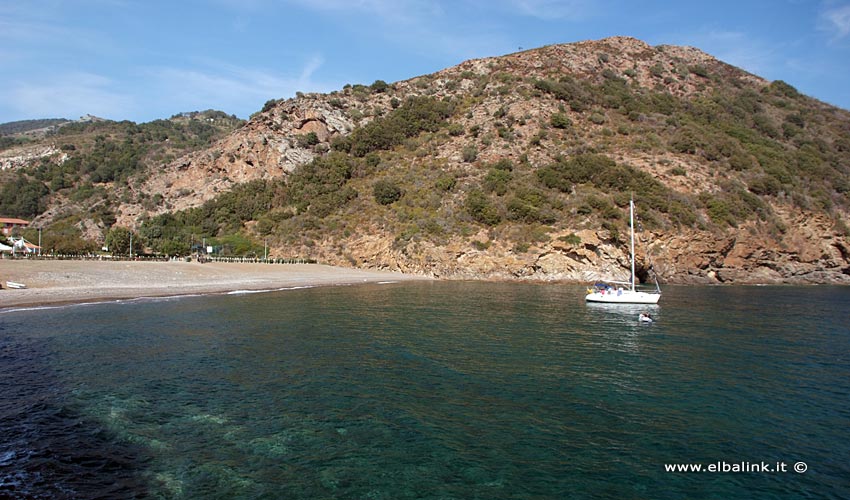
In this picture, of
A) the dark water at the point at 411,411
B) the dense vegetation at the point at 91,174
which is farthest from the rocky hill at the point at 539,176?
the dark water at the point at 411,411

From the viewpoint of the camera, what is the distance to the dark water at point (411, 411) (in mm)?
8273

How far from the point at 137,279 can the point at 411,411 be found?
36.7 m

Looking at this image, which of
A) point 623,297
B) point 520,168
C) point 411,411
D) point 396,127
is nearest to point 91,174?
point 396,127

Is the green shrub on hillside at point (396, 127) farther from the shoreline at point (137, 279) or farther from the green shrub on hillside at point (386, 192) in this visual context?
the shoreline at point (137, 279)

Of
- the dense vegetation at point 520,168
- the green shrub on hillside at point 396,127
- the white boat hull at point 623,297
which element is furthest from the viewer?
the green shrub on hillside at point 396,127

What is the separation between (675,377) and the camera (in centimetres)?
1509

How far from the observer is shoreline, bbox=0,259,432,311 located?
3061 cm

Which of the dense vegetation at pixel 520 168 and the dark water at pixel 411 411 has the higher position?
the dense vegetation at pixel 520 168

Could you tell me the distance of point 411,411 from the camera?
458 inches

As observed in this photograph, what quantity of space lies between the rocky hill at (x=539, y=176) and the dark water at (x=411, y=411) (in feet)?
130

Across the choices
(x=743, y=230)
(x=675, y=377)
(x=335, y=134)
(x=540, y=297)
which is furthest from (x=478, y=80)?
(x=675, y=377)

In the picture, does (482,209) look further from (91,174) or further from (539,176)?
(91,174)

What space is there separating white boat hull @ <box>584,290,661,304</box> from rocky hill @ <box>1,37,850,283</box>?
823 inches

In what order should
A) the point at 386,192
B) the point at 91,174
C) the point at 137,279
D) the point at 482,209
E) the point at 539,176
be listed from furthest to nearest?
the point at 91,174 → the point at 386,192 → the point at 539,176 → the point at 482,209 → the point at 137,279
